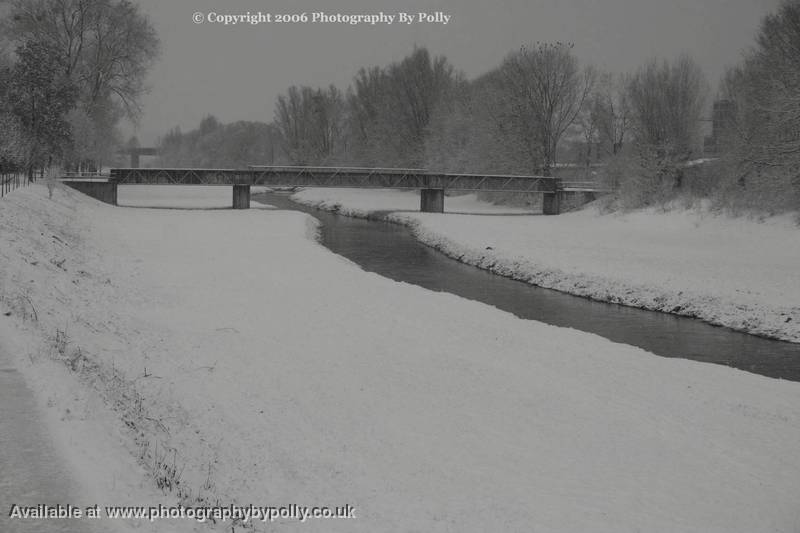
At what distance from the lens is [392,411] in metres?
11.4

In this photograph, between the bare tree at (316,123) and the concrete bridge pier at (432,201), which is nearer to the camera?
the concrete bridge pier at (432,201)

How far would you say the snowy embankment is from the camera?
21.6 meters

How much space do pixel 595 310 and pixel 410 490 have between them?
1553 centimetres

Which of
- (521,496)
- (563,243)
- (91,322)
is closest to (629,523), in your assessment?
(521,496)

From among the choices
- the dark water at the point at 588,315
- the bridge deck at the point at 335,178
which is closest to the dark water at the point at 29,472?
the dark water at the point at 588,315

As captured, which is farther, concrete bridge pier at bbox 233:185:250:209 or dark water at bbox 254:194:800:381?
concrete bridge pier at bbox 233:185:250:209

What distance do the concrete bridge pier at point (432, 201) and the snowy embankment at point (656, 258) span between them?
5391 mm

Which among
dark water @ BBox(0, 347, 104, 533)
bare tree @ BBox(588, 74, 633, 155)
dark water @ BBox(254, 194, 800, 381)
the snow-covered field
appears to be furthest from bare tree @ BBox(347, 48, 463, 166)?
dark water @ BBox(0, 347, 104, 533)

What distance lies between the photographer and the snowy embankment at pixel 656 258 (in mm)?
21625

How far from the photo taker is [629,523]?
802 cm

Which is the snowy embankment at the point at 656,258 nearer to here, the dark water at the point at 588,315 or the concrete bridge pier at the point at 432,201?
the dark water at the point at 588,315

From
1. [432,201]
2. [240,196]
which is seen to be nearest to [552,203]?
[432,201]

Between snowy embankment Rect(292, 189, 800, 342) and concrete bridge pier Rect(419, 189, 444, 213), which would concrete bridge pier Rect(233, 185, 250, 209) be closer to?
snowy embankment Rect(292, 189, 800, 342)

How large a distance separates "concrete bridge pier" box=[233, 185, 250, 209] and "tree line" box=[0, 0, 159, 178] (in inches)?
382
